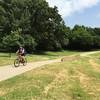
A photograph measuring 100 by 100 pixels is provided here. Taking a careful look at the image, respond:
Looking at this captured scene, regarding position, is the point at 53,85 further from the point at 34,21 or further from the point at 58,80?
the point at 34,21

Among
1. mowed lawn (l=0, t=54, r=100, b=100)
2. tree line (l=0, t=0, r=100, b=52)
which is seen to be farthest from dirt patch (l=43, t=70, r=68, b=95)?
tree line (l=0, t=0, r=100, b=52)

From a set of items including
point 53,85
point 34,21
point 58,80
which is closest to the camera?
point 53,85

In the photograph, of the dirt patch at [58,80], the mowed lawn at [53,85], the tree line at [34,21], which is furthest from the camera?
the tree line at [34,21]

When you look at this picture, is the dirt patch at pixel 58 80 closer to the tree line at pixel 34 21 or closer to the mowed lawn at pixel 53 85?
the mowed lawn at pixel 53 85

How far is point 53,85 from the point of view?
1662cm

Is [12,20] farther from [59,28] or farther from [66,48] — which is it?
[66,48]

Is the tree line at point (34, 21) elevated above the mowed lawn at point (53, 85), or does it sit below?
above

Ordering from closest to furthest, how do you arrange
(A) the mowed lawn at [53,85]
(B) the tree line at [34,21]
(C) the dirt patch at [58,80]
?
1. (A) the mowed lawn at [53,85]
2. (C) the dirt patch at [58,80]
3. (B) the tree line at [34,21]

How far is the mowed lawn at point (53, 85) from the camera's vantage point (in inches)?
588

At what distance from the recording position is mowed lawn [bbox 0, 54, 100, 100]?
14938mm

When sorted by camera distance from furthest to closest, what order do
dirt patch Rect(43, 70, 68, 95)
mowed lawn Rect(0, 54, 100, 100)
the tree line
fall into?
the tree line < dirt patch Rect(43, 70, 68, 95) < mowed lawn Rect(0, 54, 100, 100)

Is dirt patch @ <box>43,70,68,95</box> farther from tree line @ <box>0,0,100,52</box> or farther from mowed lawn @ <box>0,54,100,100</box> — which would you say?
tree line @ <box>0,0,100,52</box>

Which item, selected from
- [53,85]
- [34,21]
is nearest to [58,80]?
[53,85]

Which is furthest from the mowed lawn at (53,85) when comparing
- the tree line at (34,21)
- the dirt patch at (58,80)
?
the tree line at (34,21)
